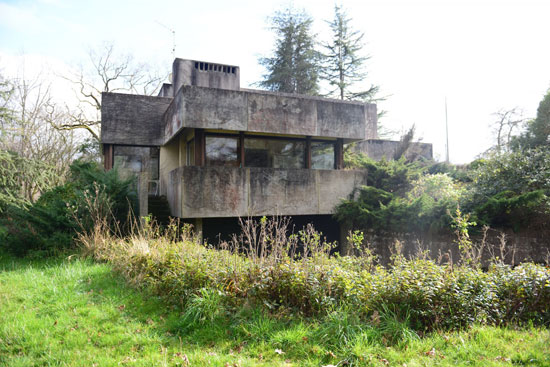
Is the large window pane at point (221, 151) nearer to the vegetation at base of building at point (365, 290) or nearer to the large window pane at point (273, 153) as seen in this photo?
the large window pane at point (273, 153)

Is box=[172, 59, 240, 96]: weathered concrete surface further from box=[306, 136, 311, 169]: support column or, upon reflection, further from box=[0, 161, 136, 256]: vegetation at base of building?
box=[0, 161, 136, 256]: vegetation at base of building

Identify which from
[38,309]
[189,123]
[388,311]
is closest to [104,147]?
[189,123]

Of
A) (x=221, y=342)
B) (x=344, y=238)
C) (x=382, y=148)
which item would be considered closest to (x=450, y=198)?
(x=344, y=238)

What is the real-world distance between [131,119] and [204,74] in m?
3.34

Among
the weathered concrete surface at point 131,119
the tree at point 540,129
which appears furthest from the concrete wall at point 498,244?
the weathered concrete surface at point 131,119

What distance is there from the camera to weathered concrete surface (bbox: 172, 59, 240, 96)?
13.6 m

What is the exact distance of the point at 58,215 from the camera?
8344 millimetres

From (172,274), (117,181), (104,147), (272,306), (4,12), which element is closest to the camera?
(272,306)

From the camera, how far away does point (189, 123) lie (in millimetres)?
9875

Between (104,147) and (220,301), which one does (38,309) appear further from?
(104,147)

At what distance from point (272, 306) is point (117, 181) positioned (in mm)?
6827

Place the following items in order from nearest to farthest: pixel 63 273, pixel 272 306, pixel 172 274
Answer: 1. pixel 272 306
2. pixel 172 274
3. pixel 63 273

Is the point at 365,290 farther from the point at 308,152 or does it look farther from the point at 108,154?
the point at 108,154

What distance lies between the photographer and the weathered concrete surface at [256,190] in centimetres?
970
